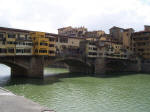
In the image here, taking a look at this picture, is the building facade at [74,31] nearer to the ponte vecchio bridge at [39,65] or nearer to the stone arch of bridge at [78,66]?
the stone arch of bridge at [78,66]

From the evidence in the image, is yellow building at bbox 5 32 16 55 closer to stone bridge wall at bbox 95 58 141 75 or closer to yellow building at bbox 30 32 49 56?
yellow building at bbox 30 32 49 56

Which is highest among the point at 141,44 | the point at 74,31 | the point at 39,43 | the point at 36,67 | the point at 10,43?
the point at 74,31

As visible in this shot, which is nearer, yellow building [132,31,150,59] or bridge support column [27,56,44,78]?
bridge support column [27,56,44,78]

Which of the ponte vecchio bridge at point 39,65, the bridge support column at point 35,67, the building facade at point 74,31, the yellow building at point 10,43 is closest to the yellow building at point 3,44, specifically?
the yellow building at point 10,43

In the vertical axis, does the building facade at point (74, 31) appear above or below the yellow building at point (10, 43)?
above

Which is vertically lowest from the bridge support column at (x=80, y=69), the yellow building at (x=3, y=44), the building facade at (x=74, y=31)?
the bridge support column at (x=80, y=69)

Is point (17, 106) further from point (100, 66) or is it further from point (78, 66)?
point (78, 66)

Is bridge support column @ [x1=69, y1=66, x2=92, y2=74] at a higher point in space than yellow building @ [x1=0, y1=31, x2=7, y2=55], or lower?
lower

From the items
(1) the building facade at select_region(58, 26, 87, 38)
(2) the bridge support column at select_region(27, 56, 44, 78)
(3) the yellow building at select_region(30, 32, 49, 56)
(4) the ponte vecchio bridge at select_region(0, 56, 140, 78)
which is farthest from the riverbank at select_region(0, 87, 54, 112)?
(1) the building facade at select_region(58, 26, 87, 38)

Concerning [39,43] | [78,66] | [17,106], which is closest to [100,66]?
[78,66]

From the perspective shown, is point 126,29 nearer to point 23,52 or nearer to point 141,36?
point 141,36

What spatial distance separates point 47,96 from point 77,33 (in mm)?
76662

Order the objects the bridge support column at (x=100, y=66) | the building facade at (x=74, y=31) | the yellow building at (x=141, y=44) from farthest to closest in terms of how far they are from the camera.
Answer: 1. the building facade at (x=74, y=31)
2. the yellow building at (x=141, y=44)
3. the bridge support column at (x=100, y=66)

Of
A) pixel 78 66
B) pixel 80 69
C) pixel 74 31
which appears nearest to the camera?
pixel 80 69
